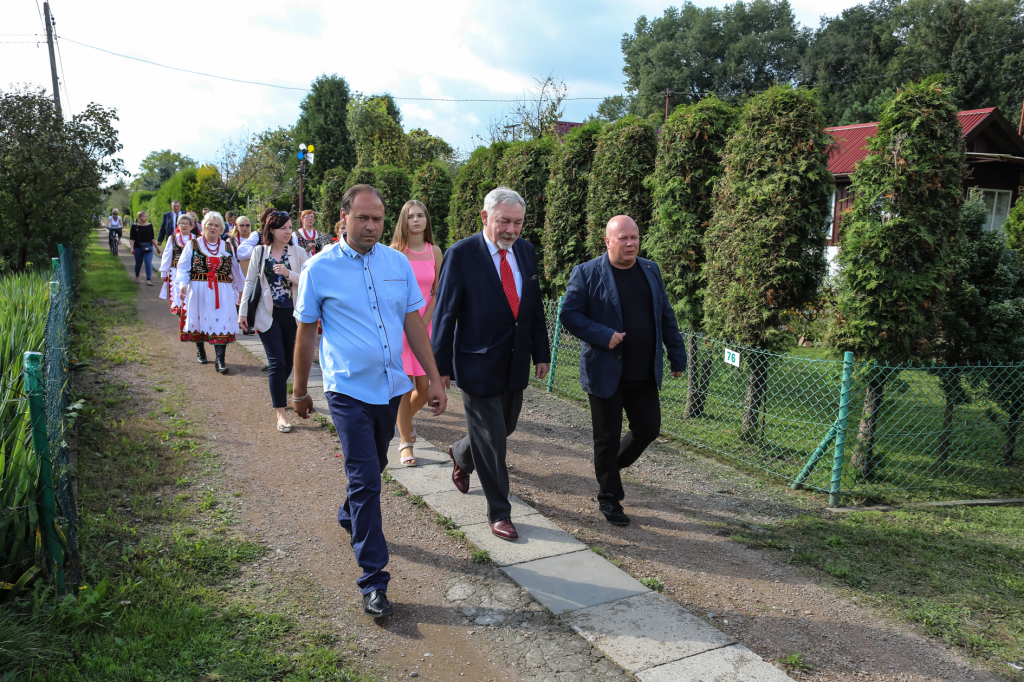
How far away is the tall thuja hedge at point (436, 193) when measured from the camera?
1691 centimetres

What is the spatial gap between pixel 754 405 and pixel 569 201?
4.88m

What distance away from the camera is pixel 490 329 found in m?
4.34

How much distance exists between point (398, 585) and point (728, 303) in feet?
14.5

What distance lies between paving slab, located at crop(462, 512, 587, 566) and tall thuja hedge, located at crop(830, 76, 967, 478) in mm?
2862

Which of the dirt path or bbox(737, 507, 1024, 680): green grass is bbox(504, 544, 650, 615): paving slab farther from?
bbox(737, 507, 1024, 680): green grass

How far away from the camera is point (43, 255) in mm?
12242

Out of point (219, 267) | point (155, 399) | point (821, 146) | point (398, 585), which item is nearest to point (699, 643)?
point (398, 585)

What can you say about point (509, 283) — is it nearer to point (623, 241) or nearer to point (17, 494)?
point (623, 241)

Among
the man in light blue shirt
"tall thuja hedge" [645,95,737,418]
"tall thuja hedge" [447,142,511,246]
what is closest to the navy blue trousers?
the man in light blue shirt

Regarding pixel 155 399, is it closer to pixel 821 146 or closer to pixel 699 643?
pixel 699 643

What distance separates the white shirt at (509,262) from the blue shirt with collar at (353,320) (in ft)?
2.95

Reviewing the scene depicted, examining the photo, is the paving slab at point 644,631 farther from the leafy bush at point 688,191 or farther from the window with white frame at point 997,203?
the window with white frame at point 997,203

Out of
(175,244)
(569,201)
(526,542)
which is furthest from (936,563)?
(175,244)

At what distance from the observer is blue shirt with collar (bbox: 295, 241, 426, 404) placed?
3.60 metres
